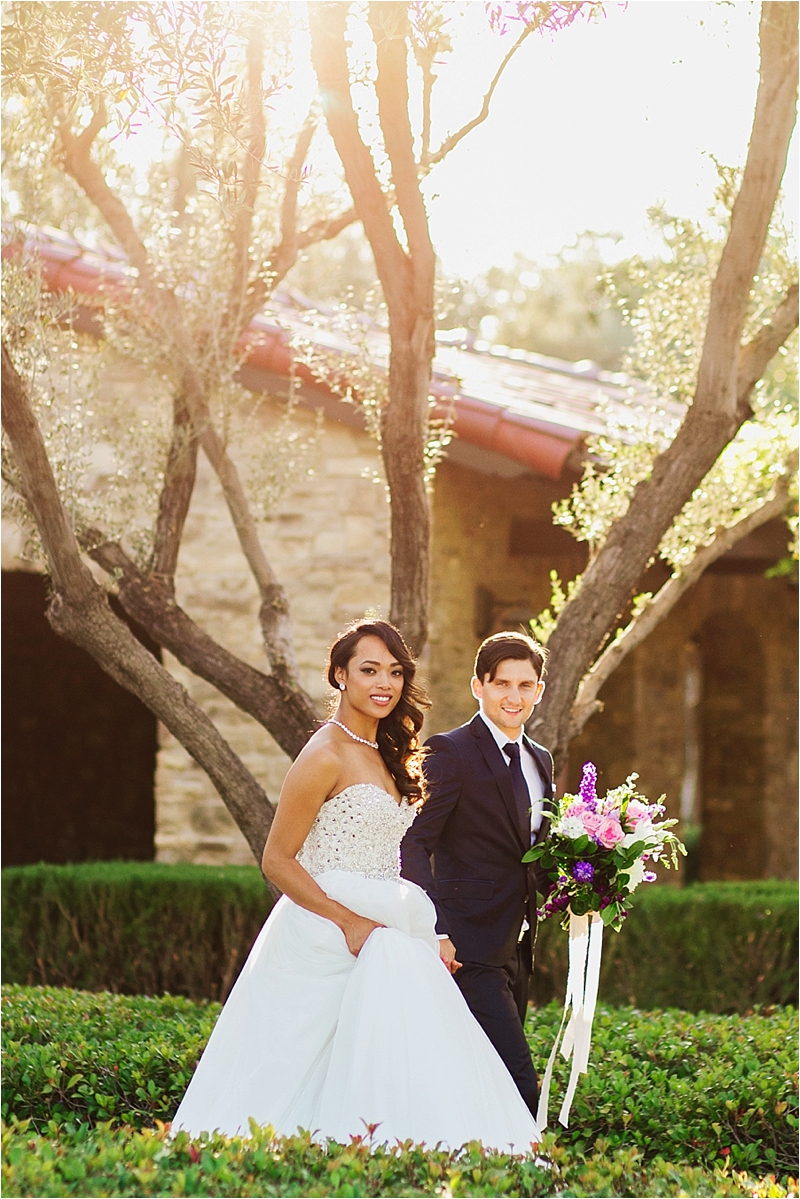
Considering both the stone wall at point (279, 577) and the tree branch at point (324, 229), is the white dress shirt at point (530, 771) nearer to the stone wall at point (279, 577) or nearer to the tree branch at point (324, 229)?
the tree branch at point (324, 229)

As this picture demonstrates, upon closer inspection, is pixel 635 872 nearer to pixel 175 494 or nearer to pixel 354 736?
pixel 354 736

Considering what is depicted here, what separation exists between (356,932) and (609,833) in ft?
2.99

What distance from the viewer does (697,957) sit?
25.9 ft

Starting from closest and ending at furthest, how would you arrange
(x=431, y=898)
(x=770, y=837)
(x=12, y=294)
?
(x=431, y=898) → (x=12, y=294) → (x=770, y=837)

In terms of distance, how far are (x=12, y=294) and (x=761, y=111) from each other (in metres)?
3.09

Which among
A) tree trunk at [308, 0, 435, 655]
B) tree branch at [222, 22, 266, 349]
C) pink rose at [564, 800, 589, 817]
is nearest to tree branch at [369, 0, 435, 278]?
tree trunk at [308, 0, 435, 655]

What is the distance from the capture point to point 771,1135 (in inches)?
187

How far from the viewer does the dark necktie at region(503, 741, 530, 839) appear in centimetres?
448

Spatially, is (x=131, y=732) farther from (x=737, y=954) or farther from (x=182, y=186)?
(x=737, y=954)

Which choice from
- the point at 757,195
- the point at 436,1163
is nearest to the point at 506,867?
the point at 436,1163

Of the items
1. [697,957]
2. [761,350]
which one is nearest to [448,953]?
[761,350]

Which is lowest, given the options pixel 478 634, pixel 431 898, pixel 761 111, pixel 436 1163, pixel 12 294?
pixel 436 1163

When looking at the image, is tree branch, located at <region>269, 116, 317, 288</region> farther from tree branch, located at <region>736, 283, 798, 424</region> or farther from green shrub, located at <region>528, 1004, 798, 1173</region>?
green shrub, located at <region>528, 1004, 798, 1173</region>

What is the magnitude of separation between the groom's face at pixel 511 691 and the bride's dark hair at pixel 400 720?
0.35 metres
